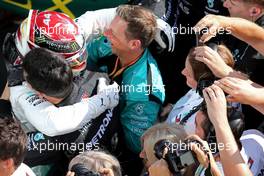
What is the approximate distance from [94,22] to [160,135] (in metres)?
1.12

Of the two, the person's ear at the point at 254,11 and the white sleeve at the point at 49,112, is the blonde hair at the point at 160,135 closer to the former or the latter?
the white sleeve at the point at 49,112

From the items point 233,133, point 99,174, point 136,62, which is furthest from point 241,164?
point 136,62

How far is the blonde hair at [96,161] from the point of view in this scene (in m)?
3.19

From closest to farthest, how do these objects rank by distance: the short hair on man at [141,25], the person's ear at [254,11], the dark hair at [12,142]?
1. the dark hair at [12,142]
2. the person's ear at [254,11]
3. the short hair on man at [141,25]

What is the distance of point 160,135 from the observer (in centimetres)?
331

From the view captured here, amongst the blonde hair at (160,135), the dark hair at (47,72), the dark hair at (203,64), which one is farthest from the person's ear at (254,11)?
the dark hair at (47,72)

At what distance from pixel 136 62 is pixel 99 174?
103cm

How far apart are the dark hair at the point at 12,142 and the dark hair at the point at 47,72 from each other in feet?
1.10

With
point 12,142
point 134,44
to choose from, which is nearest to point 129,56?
point 134,44

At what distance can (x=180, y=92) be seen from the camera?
4555 mm

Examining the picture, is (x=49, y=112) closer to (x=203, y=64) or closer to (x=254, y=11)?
(x=203, y=64)

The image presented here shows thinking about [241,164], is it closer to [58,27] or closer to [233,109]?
[233,109]

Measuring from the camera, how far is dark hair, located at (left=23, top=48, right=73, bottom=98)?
338 centimetres

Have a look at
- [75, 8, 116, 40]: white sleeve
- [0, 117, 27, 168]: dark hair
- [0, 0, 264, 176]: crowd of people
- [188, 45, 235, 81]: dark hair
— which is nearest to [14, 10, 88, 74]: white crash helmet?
[0, 0, 264, 176]: crowd of people
